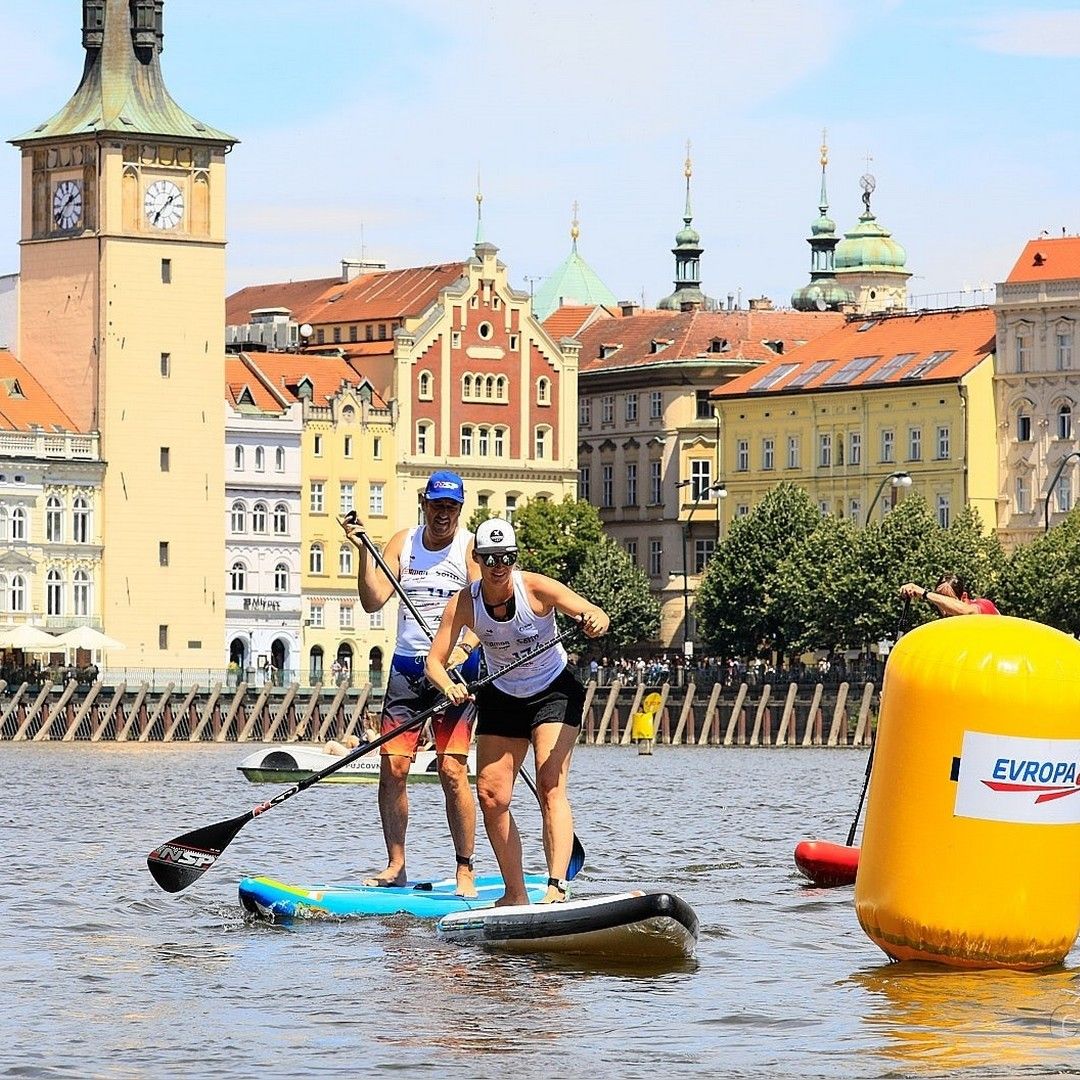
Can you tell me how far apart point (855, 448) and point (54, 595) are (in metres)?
32.1

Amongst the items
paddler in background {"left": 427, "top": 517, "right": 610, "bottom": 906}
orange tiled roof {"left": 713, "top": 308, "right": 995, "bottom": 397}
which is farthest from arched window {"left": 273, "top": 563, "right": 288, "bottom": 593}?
paddler in background {"left": 427, "top": 517, "right": 610, "bottom": 906}

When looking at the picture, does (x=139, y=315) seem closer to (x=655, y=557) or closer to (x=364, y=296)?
(x=364, y=296)

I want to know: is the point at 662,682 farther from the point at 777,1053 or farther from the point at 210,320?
the point at 777,1053

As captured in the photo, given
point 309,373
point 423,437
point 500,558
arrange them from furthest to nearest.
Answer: point 423,437, point 309,373, point 500,558

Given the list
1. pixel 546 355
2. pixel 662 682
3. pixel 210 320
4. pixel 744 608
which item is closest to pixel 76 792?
pixel 662 682

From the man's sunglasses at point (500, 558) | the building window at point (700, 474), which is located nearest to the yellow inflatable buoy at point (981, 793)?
the man's sunglasses at point (500, 558)

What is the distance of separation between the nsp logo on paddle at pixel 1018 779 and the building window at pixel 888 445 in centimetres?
11803

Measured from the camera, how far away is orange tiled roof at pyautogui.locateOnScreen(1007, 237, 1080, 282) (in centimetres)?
13162

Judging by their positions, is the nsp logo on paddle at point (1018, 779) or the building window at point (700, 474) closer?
the nsp logo on paddle at point (1018, 779)

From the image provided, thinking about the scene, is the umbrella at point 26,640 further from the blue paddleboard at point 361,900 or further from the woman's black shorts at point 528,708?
the woman's black shorts at point 528,708

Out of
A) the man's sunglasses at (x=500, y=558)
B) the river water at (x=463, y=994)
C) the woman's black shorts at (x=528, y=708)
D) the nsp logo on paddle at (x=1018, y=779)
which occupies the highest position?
the man's sunglasses at (x=500, y=558)

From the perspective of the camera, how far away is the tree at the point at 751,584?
116500 millimetres

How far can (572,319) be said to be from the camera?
161375 mm

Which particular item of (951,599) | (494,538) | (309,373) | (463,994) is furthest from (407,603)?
(309,373)
